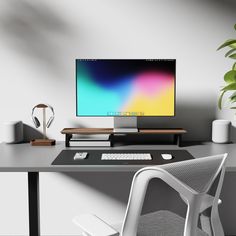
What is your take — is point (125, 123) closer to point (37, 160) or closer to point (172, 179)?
point (37, 160)

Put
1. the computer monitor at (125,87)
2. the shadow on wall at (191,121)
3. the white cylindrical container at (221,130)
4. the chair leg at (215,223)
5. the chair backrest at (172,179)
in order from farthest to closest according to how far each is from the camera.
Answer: the shadow on wall at (191,121), the white cylindrical container at (221,130), the computer monitor at (125,87), the chair leg at (215,223), the chair backrest at (172,179)

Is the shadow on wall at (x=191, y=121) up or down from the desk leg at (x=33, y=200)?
up

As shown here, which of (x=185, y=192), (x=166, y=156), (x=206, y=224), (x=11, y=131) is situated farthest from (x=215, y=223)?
(x=11, y=131)

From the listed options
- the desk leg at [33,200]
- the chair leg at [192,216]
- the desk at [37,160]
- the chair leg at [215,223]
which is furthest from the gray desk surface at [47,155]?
the chair leg at [192,216]

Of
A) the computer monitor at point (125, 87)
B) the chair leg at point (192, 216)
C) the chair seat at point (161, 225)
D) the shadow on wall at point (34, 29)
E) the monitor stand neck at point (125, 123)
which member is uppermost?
the shadow on wall at point (34, 29)

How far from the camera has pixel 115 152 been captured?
2.16m

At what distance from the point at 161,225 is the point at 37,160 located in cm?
78

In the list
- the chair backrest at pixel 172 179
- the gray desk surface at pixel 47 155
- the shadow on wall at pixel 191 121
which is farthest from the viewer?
the shadow on wall at pixel 191 121

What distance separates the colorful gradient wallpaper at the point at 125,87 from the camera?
2.28 metres

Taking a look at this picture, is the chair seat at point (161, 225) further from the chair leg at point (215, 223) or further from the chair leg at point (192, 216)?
the chair leg at point (192, 216)

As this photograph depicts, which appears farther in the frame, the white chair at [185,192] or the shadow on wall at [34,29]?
the shadow on wall at [34,29]

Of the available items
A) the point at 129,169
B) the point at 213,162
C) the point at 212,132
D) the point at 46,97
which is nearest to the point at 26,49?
the point at 46,97

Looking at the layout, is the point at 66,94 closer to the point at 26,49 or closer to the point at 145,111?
the point at 26,49

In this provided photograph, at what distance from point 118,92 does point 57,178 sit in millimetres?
827
